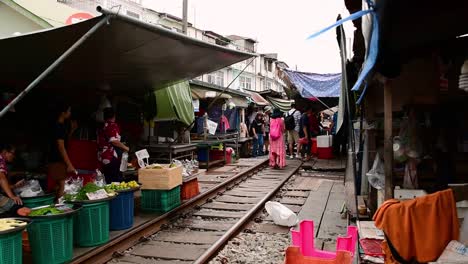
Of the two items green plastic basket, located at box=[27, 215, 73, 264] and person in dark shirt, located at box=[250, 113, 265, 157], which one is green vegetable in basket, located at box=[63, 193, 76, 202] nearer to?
green plastic basket, located at box=[27, 215, 73, 264]

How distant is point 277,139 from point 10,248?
405 inches

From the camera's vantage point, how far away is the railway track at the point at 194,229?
203 inches

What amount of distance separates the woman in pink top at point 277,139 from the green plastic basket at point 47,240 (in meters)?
9.35

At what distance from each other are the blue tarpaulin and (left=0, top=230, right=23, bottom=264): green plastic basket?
403 inches

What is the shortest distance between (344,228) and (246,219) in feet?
5.75

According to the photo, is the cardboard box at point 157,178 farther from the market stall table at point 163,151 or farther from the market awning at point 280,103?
the market awning at point 280,103

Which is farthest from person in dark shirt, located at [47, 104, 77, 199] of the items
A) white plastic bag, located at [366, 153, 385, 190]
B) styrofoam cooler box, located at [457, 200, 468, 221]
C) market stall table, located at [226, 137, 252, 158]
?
market stall table, located at [226, 137, 252, 158]

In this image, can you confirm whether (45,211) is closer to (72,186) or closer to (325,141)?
(72,186)

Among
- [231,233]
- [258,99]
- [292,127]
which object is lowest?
[231,233]

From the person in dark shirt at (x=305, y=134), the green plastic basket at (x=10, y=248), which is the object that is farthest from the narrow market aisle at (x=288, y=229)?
the person in dark shirt at (x=305, y=134)

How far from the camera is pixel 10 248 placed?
3.75 m

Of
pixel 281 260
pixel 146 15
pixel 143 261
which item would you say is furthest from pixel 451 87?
pixel 146 15

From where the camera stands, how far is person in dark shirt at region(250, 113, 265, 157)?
18.7 m

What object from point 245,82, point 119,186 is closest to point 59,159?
point 119,186
